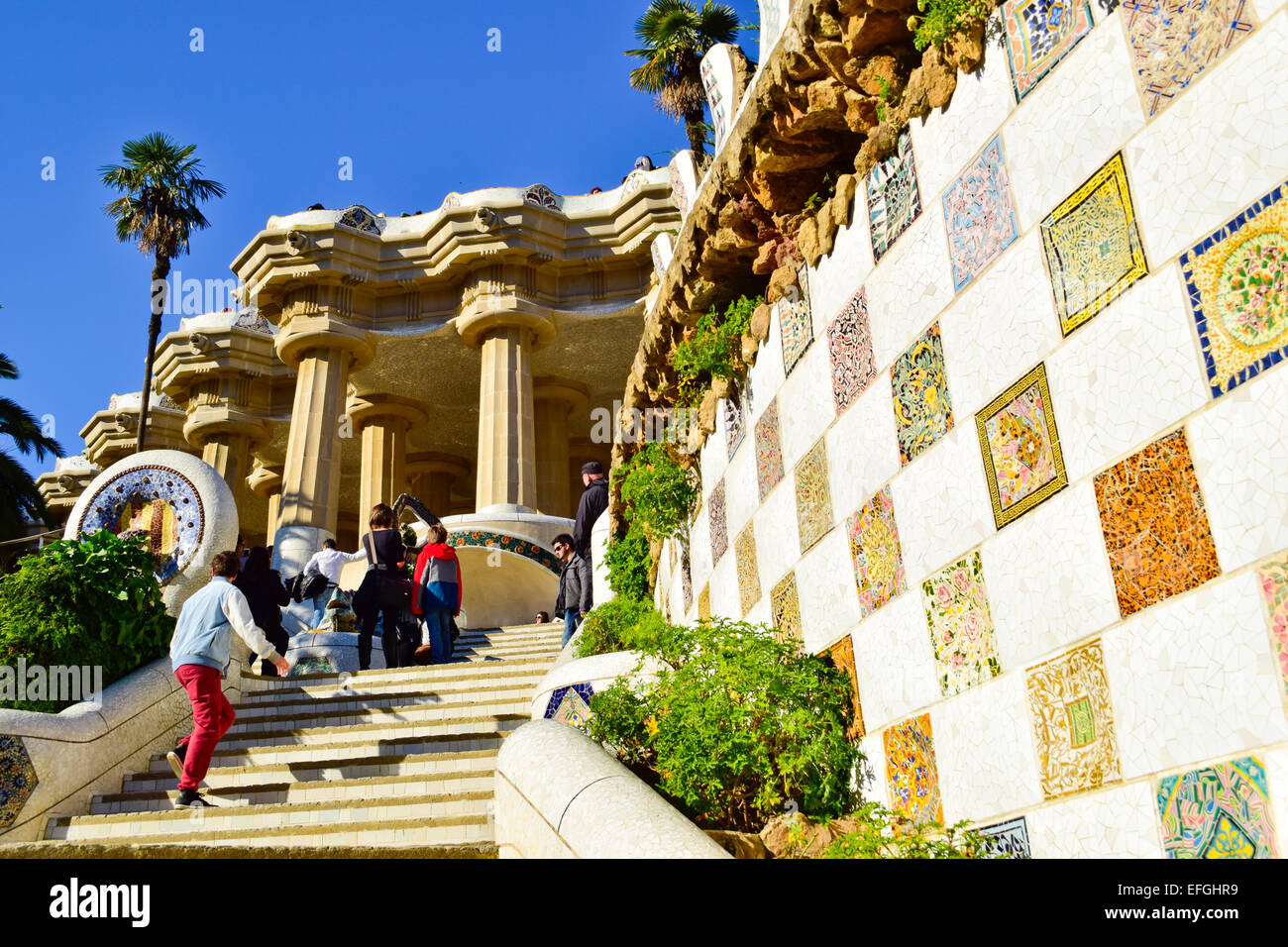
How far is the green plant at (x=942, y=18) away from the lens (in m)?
3.99

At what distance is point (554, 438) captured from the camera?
25266mm

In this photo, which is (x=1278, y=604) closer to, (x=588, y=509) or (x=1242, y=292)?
(x=1242, y=292)

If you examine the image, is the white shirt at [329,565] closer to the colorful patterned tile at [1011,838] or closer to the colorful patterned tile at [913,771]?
the colorful patterned tile at [913,771]

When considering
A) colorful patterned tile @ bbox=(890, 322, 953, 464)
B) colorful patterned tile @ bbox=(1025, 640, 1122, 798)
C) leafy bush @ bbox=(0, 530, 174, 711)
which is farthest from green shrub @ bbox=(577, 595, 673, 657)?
colorful patterned tile @ bbox=(1025, 640, 1122, 798)

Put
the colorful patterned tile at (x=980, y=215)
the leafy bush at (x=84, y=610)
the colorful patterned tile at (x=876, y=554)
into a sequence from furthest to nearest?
1. the leafy bush at (x=84, y=610)
2. the colorful patterned tile at (x=876, y=554)
3. the colorful patterned tile at (x=980, y=215)

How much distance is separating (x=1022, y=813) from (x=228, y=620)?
5347 mm

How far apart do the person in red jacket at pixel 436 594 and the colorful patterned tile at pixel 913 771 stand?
7910 millimetres

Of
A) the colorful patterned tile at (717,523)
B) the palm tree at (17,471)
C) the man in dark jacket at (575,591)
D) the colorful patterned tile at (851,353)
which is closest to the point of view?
the colorful patterned tile at (851,353)

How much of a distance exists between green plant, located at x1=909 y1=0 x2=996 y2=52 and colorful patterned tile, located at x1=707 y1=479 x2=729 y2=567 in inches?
117

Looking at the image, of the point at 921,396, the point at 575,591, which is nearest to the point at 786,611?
the point at 921,396

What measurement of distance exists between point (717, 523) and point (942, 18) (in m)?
3.35

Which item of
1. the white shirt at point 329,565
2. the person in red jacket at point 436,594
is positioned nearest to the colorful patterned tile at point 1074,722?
the person in red jacket at point 436,594

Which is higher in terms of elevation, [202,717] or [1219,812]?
[202,717]
